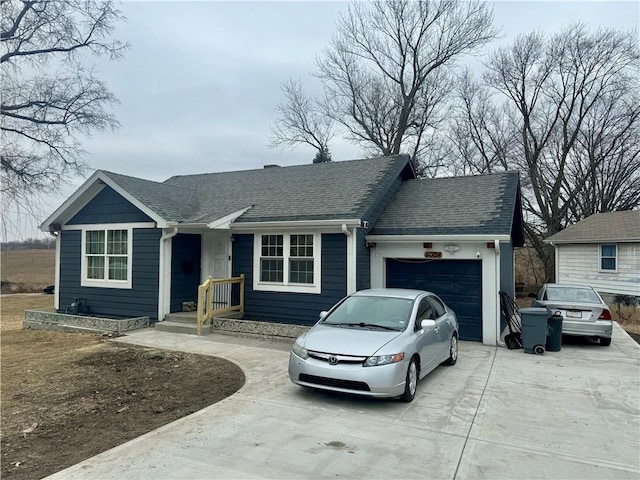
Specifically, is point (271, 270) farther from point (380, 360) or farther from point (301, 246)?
point (380, 360)

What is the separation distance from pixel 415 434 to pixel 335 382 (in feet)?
3.84

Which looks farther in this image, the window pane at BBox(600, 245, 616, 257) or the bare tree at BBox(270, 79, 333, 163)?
the bare tree at BBox(270, 79, 333, 163)

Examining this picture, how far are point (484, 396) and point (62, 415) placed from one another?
5509mm

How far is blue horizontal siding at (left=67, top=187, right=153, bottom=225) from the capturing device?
11.7 metres

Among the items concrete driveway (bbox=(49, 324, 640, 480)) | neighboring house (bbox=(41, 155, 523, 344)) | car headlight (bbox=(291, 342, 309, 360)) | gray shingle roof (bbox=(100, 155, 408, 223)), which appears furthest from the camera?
gray shingle roof (bbox=(100, 155, 408, 223))

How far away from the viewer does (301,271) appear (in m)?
10.8

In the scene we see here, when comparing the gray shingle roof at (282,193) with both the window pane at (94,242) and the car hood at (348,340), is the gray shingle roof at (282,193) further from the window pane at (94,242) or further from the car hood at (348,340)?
the car hood at (348,340)

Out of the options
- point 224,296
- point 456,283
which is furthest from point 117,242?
point 456,283

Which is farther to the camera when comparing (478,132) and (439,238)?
(478,132)

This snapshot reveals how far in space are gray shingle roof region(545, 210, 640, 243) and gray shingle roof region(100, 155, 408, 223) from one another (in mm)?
11185

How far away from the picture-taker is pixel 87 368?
23.6ft

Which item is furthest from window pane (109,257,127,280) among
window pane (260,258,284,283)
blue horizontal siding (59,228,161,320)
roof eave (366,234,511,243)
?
roof eave (366,234,511,243)

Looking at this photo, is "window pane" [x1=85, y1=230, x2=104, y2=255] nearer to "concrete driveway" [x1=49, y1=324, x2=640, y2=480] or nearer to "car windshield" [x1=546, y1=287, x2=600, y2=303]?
"concrete driveway" [x1=49, y1=324, x2=640, y2=480]

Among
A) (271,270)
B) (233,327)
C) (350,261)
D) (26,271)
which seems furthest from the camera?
(26,271)
